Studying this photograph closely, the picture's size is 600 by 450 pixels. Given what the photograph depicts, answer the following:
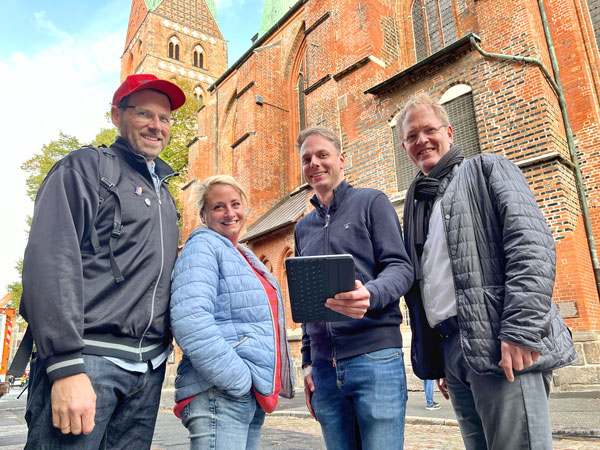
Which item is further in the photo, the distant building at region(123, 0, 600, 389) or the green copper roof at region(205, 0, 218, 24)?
the green copper roof at region(205, 0, 218, 24)

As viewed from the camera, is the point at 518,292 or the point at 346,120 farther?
the point at 346,120

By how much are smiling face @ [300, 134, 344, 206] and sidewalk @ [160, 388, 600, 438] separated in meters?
3.90

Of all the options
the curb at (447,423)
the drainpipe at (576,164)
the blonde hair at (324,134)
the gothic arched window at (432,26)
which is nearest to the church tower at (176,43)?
the gothic arched window at (432,26)

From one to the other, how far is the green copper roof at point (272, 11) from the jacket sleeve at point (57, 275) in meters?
24.2

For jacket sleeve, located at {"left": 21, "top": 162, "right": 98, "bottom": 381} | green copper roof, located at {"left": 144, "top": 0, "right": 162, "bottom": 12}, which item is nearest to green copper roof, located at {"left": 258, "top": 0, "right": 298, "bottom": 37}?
green copper roof, located at {"left": 144, "top": 0, "right": 162, "bottom": 12}

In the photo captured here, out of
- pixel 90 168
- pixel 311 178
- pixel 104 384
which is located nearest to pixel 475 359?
pixel 311 178

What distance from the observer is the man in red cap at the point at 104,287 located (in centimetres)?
144

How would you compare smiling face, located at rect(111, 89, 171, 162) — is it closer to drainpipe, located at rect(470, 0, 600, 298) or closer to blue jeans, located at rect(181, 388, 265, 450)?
blue jeans, located at rect(181, 388, 265, 450)

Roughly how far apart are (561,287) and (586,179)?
263 centimetres

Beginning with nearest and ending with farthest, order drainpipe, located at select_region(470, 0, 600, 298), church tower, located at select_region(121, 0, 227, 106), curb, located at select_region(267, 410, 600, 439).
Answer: curb, located at select_region(267, 410, 600, 439), drainpipe, located at select_region(470, 0, 600, 298), church tower, located at select_region(121, 0, 227, 106)

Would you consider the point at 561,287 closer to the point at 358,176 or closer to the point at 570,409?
the point at 570,409

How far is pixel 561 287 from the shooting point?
7.71 meters

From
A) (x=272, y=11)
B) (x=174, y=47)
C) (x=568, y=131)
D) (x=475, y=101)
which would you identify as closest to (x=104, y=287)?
(x=475, y=101)

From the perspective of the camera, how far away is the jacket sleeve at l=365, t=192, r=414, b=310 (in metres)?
1.86
